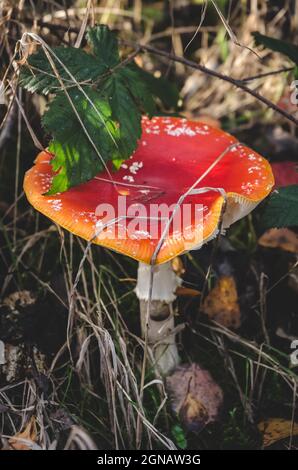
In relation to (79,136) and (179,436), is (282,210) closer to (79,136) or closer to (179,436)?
(79,136)

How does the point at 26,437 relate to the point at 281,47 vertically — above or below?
below

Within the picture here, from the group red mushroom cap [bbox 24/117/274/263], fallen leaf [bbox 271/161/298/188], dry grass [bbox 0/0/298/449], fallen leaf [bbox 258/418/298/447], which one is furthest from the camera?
fallen leaf [bbox 271/161/298/188]

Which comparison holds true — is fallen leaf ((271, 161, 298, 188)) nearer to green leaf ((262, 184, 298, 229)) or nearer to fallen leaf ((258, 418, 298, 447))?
green leaf ((262, 184, 298, 229))

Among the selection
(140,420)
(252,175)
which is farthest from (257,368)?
(252,175)

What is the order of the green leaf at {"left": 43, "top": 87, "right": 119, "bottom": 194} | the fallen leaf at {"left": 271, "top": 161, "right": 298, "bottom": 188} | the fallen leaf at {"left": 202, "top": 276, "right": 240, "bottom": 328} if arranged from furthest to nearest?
the fallen leaf at {"left": 271, "top": 161, "right": 298, "bottom": 188} → the fallen leaf at {"left": 202, "top": 276, "right": 240, "bottom": 328} → the green leaf at {"left": 43, "top": 87, "right": 119, "bottom": 194}

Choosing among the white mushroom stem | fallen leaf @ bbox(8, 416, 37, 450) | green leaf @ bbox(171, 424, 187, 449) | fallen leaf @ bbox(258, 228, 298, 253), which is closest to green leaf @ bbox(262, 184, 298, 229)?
the white mushroom stem

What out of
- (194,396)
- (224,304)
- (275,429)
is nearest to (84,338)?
(194,396)

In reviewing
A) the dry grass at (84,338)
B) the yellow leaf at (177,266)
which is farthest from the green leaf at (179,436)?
the yellow leaf at (177,266)
